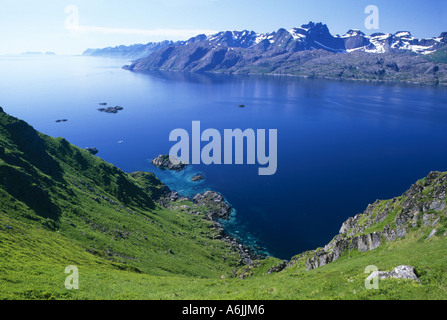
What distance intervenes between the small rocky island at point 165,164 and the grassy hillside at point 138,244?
32112 mm

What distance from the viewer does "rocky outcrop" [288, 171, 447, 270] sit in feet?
135

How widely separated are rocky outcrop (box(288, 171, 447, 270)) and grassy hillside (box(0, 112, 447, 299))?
280mm

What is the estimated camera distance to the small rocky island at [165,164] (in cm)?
14988

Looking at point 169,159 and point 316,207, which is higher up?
point 169,159

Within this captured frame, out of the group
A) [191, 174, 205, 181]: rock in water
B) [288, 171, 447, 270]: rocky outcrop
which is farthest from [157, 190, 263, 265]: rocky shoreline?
[288, 171, 447, 270]: rocky outcrop

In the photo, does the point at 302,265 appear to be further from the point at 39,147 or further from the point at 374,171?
the point at 374,171

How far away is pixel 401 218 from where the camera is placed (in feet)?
145

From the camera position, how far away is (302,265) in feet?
184

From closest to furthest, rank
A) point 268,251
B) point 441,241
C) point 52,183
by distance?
point 441,241
point 52,183
point 268,251

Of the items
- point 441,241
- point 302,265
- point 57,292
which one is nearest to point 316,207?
point 302,265
